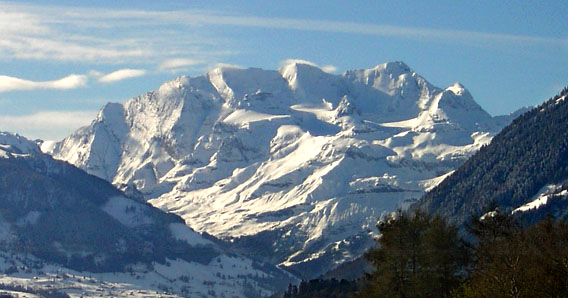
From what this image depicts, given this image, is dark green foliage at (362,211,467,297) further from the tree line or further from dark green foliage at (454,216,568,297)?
dark green foliage at (454,216,568,297)

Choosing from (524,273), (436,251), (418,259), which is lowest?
(524,273)

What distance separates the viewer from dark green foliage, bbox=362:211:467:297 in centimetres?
11519

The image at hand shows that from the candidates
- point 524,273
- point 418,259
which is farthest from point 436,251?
point 524,273

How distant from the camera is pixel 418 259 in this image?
116812mm

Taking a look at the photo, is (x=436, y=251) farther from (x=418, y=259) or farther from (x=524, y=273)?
(x=524, y=273)

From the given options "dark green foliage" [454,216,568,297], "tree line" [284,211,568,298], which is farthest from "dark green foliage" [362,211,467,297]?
"dark green foliage" [454,216,568,297]

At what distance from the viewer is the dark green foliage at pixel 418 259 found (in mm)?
115188

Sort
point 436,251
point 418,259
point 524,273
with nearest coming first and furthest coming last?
1. point 524,273
2. point 436,251
3. point 418,259

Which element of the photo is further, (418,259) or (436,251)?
(418,259)

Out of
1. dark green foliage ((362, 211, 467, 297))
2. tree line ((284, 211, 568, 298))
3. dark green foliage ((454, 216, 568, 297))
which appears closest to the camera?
dark green foliage ((454, 216, 568, 297))

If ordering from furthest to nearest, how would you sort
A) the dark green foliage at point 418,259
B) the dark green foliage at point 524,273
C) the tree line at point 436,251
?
the dark green foliage at point 418,259 → the tree line at point 436,251 → the dark green foliage at point 524,273

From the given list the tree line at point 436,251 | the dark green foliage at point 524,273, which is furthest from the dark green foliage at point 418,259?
the dark green foliage at point 524,273

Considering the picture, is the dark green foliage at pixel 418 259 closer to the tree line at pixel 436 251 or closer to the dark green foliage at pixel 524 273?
the tree line at pixel 436 251

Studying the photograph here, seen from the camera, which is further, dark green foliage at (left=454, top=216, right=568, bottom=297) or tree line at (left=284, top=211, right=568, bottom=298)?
tree line at (left=284, top=211, right=568, bottom=298)
